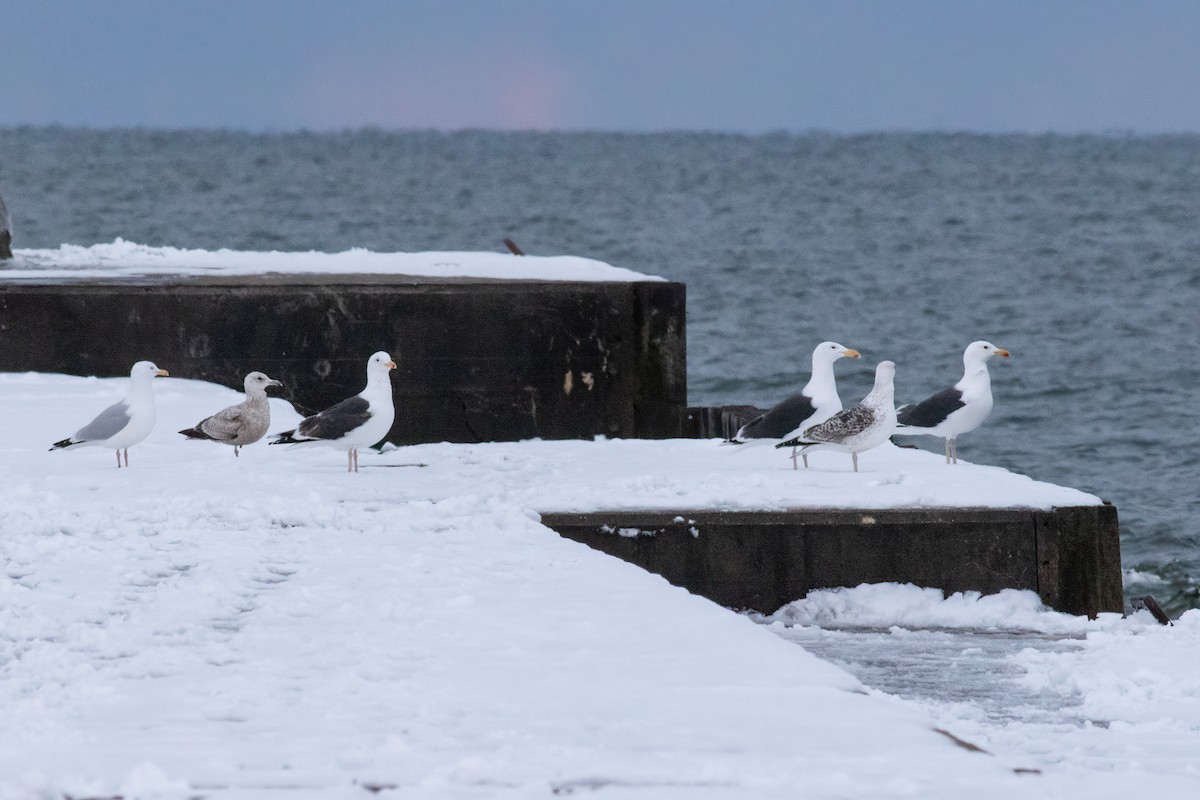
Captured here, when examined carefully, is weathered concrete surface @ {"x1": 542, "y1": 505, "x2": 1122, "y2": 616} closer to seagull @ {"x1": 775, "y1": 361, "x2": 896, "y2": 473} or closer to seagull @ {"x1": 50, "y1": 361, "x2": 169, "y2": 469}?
seagull @ {"x1": 775, "y1": 361, "x2": 896, "y2": 473}

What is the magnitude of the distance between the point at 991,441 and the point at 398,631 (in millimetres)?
20823

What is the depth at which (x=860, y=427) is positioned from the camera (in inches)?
432

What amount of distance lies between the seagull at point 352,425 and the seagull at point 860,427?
9.60ft

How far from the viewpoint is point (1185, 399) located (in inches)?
1167

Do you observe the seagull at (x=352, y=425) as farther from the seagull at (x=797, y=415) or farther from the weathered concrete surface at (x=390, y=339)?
the weathered concrete surface at (x=390, y=339)

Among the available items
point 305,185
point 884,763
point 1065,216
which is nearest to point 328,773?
point 884,763

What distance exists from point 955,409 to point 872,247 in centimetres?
5307

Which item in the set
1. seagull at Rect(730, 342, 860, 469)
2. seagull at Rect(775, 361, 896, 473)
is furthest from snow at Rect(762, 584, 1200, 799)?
seagull at Rect(730, 342, 860, 469)

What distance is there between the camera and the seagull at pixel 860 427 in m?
11.0

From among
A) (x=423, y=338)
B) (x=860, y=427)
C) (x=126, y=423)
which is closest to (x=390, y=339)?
(x=423, y=338)

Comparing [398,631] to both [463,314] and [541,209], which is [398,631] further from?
[541,209]

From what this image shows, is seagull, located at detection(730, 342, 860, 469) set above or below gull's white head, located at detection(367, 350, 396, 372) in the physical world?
below

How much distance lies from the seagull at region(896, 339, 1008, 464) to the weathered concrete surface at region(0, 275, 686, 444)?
14.6 feet

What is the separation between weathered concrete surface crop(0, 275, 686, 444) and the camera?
15.1 meters
